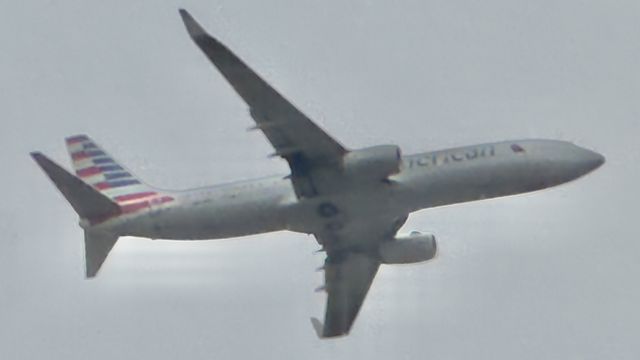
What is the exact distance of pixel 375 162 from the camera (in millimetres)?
75562

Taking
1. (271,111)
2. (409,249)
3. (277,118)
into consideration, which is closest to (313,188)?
(277,118)

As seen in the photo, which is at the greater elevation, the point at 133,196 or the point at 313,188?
the point at 313,188

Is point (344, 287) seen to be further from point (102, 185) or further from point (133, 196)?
point (102, 185)

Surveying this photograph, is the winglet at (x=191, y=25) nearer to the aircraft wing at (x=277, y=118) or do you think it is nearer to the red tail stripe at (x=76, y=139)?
the aircraft wing at (x=277, y=118)

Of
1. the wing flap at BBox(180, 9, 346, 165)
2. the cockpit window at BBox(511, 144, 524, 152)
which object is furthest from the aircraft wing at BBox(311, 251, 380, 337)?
the cockpit window at BBox(511, 144, 524, 152)

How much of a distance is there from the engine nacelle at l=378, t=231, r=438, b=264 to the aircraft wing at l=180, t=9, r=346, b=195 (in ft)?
30.4

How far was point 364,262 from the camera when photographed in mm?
86500

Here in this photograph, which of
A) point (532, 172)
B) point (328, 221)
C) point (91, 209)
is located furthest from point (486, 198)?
point (91, 209)

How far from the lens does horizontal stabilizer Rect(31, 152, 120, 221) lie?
77750 millimetres

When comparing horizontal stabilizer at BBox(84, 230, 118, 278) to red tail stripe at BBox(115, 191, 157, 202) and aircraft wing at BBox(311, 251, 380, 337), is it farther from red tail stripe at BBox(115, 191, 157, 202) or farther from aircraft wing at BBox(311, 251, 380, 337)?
aircraft wing at BBox(311, 251, 380, 337)

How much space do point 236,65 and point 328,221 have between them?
11.9m

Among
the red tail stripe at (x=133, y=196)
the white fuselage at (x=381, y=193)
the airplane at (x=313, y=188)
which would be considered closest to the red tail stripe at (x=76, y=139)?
the red tail stripe at (x=133, y=196)

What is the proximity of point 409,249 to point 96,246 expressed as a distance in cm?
1773

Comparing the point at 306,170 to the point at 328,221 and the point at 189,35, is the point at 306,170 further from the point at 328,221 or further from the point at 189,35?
the point at 189,35
